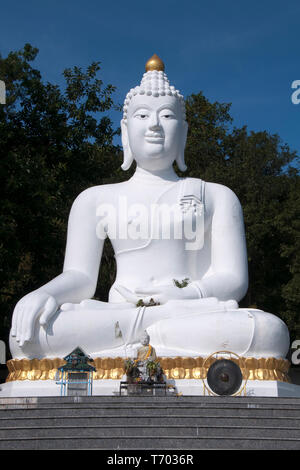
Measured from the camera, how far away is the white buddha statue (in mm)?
9664

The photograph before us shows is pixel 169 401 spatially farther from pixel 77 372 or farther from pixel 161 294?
pixel 161 294

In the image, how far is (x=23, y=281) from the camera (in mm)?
17016

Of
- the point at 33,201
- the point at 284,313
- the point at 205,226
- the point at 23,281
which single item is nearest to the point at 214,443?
the point at 205,226

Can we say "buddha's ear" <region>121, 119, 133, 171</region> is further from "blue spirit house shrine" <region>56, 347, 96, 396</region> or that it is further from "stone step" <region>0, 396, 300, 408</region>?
"stone step" <region>0, 396, 300, 408</region>

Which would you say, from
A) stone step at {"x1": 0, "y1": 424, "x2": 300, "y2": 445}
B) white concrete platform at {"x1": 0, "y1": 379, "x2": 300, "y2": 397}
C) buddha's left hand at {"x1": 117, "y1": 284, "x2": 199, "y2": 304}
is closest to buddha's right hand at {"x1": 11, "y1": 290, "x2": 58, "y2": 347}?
white concrete platform at {"x1": 0, "y1": 379, "x2": 300, "y2": 397}

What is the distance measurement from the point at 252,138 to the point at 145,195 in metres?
11.5

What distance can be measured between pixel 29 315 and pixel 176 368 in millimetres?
1966

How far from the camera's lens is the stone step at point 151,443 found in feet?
20.6

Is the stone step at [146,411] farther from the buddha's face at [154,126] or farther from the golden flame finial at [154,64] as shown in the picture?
the golden flame finial at [154,64]

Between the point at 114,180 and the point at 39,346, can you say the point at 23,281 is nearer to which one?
the point at 114,180

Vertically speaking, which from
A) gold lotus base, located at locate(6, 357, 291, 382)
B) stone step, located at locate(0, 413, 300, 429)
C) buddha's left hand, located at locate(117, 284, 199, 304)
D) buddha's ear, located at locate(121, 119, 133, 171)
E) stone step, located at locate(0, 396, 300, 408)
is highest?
buddha's ear, located at locate(121, 119, 133, 171)

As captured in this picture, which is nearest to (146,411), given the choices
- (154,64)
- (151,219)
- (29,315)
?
(29,315)

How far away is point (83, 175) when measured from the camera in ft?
59.4

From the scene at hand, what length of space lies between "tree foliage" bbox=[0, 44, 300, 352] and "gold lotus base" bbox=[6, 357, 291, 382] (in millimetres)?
4829
